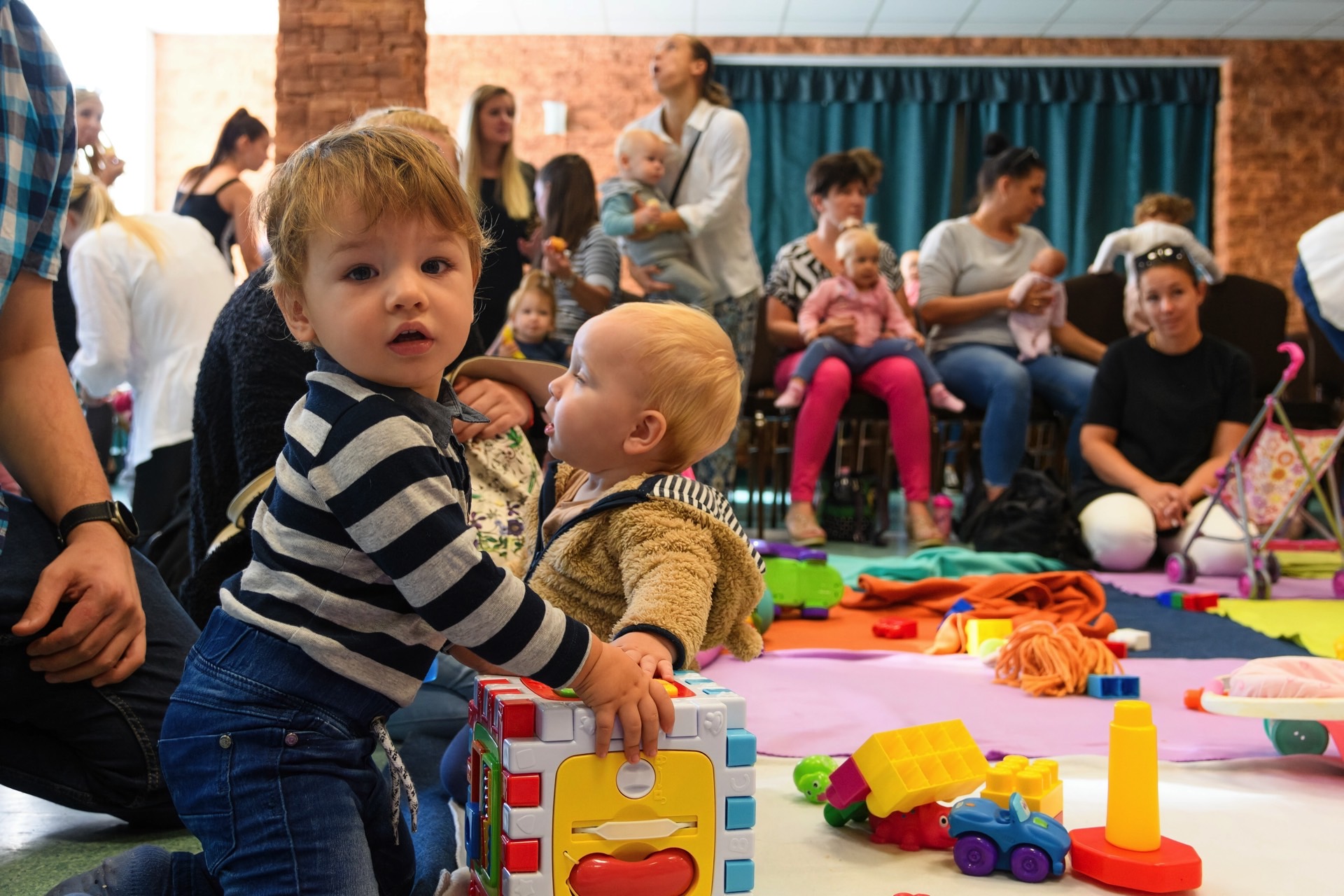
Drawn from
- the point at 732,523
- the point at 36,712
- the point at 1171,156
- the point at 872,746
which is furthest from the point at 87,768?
the point at 1171,156

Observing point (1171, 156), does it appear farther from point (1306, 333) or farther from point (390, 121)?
point (390, 121)

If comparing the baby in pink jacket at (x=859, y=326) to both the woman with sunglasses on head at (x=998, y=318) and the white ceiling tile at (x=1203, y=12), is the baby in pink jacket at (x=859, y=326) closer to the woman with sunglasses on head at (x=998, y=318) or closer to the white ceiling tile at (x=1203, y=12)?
the woman with sunglasses on head at (x=998, y=318)

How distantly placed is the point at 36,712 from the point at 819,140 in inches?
311

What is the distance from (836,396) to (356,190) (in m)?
3.47

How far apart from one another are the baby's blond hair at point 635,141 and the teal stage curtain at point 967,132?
4541 millimetres

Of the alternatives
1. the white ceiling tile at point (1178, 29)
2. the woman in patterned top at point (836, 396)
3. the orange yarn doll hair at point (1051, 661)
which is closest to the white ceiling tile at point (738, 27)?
the white ceiling tile at point (1178, 29)

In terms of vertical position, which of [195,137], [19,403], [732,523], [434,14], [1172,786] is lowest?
[1172,786]

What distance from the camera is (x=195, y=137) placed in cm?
849

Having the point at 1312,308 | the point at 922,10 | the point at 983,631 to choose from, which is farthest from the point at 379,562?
the point at 922,10

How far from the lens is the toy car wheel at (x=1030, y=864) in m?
1.25

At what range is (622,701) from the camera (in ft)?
3.11

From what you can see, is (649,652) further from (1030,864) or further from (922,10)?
(922,10)

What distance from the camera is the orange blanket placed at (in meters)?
2.61

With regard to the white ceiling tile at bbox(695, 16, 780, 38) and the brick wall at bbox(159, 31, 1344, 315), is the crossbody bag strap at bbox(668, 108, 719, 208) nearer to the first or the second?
the brick wall at bbox(159, 31, 1344, 315)
